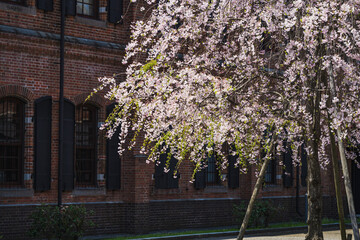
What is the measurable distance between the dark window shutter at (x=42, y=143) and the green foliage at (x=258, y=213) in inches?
292

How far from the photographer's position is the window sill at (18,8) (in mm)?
17844

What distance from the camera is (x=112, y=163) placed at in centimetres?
2044

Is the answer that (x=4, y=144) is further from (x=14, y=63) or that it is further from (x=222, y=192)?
(x=222, y=192)

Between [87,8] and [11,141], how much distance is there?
4.97 meters

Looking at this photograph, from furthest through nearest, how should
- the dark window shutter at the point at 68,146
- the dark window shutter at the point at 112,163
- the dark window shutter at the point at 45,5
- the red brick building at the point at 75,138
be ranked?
the dark window shutter at the point at 112,163
the dark window shutter at the point at 68,146
the dark window shutter at the point at 45,5
the red brick building at the point at 75,138

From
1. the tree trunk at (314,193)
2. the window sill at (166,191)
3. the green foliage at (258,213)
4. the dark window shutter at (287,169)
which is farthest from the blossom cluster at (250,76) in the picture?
the dark window shutter at (287,169)

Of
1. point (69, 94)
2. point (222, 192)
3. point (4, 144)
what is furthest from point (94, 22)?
point (222, 192)

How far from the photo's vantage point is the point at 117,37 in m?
20.9

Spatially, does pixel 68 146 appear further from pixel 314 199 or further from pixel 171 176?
pixel 314 199

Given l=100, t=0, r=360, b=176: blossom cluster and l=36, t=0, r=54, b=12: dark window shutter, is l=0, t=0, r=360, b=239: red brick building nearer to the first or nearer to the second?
l=36, t=0, r=54, b=12: dark window shutter

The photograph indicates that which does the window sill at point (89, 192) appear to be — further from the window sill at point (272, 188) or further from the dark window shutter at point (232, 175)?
the window sill at point (272, 188)

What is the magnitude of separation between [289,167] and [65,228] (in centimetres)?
1267

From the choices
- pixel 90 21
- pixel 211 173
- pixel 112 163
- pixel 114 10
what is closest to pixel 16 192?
pixel 112 163

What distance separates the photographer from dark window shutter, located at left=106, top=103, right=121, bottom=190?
20.3 meters
